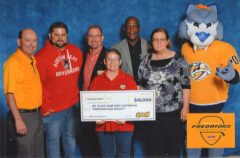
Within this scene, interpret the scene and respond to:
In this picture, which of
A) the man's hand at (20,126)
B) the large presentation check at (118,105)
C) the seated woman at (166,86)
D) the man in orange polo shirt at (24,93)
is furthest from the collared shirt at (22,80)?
the seated woman at (166,86)

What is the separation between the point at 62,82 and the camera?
2.10m

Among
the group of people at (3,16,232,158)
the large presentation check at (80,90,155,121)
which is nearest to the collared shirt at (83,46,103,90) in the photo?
the group of people at (3,16,232,158)

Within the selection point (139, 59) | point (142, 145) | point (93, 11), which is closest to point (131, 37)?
point (139, 59)

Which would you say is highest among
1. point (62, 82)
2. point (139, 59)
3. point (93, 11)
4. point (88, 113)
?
point (93, 11)

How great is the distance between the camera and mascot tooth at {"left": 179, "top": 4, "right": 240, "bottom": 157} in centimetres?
212

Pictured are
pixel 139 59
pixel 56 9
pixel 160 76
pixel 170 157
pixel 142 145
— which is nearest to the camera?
pixel 160 76

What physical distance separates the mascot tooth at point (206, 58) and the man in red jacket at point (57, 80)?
946 millimetres

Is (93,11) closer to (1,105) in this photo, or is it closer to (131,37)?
(131,37)

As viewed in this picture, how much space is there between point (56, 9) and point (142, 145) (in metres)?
1.59

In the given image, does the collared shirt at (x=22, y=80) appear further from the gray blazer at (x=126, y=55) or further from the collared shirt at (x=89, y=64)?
the gray blazer at (x=126, y=55)

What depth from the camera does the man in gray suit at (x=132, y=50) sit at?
2.25 m

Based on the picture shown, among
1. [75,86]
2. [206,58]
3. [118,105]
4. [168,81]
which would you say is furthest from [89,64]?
[206,58]

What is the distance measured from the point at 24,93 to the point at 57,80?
29 cm

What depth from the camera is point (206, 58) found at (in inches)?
85.2
